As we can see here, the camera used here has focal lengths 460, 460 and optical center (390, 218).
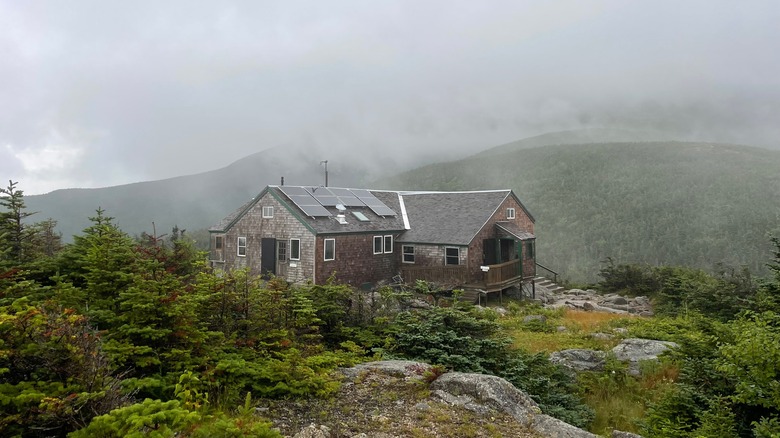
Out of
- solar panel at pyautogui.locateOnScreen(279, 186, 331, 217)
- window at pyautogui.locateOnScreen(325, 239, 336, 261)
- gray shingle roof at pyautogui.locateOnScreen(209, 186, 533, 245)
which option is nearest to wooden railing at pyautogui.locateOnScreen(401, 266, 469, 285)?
gray shingle roof at pyautogui.locateOnScreen(209, 186, 533, 245)

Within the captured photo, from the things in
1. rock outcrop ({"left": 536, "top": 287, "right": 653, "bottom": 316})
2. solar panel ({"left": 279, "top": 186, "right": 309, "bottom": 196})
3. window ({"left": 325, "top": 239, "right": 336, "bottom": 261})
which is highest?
solar panel ({"left": 279, "top": 186, "right": 309, "bottom": 196})

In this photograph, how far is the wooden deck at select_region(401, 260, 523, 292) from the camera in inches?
1093

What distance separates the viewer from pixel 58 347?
4.69 meters

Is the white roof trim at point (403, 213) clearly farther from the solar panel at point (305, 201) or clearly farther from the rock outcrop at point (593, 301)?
the rock outcrop at point (593, 301)

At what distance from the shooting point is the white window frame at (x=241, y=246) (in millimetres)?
29234

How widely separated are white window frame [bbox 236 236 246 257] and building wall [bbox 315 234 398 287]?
616 centimetres

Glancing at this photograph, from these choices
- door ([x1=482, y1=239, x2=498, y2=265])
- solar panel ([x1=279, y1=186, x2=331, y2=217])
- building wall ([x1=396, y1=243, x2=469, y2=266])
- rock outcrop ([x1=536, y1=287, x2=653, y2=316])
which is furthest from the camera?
door ([x1=482, y1=239, x2=498, y2=265])

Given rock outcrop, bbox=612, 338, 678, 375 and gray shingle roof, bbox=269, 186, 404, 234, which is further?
gray shingle roof, bbox=269, 186, 404, 234

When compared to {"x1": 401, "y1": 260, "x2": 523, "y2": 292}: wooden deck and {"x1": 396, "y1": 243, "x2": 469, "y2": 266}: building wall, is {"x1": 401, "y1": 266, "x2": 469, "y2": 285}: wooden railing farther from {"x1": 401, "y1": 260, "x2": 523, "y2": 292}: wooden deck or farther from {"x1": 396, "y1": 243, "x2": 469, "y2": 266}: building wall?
{"x1": 396, "y1": 243, "x2": 469, "y2": 266}: building wall

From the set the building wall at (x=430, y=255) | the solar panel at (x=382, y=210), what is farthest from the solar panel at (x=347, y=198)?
the building wall at (x=430, y=255)

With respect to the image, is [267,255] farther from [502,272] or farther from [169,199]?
[169,199]

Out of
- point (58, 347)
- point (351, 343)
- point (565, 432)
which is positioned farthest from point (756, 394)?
point (58, 347)

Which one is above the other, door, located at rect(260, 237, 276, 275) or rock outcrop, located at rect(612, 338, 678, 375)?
door, located at rect(260, 237, 276, 275)

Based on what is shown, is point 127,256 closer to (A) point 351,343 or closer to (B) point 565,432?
(A) point 351,343
